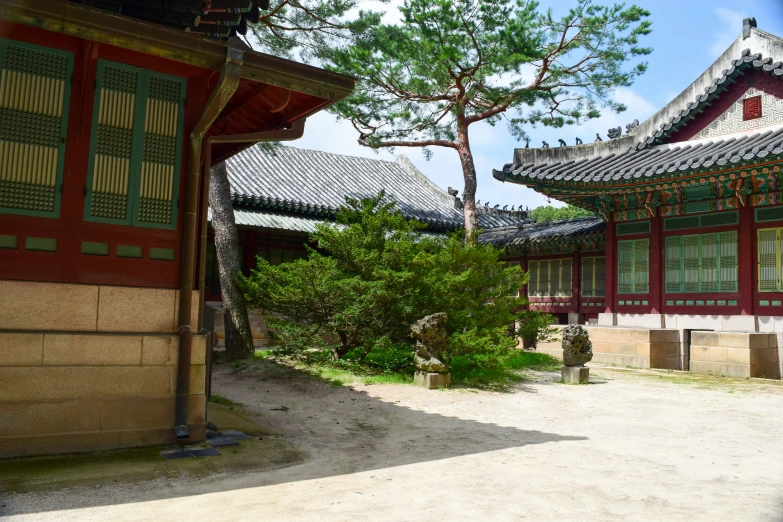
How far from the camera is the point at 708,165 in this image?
14.0m

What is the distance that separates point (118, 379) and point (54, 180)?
6.26ft

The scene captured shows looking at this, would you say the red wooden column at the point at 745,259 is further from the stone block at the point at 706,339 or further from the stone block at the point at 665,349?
the stone block at the point at 665,349

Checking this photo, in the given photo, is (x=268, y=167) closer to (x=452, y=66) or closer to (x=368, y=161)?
(x=368, y=161)

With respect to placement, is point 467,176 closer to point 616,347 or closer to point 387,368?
point 616,347

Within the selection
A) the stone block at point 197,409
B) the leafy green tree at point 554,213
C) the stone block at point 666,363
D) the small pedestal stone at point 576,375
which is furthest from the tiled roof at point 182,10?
the leafy green tree at point 554,213

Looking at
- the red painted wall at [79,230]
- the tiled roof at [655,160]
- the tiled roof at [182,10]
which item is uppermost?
the tiled roof at [655,160]

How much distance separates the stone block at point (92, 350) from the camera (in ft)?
18.7

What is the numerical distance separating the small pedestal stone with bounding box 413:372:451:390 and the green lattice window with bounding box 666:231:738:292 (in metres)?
8.33

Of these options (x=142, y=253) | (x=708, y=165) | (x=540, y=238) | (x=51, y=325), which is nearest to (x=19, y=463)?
(x=51, y=325)

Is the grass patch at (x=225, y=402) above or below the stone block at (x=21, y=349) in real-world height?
below

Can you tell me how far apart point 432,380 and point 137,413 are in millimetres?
5717

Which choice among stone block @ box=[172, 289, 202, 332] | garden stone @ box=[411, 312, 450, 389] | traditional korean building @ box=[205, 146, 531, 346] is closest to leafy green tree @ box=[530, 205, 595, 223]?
traditional korean building @ box=[205, 146, 531, 346]

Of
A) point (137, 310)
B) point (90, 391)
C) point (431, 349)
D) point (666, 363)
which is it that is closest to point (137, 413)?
point (90, 391)

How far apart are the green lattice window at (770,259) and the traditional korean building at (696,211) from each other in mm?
23
